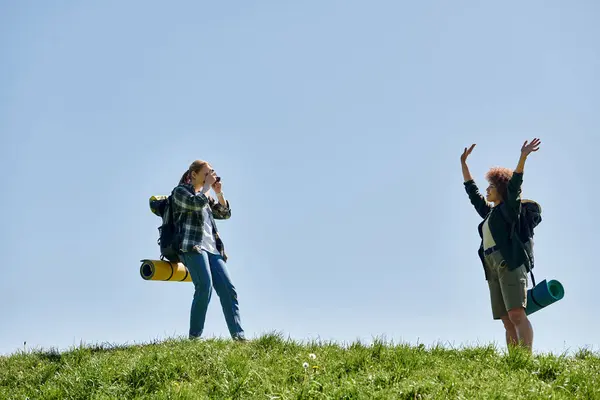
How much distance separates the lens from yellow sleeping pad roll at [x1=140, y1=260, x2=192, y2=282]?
912cm

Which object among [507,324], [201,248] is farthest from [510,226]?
[201,248]

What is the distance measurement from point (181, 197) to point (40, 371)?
2689 millimetres

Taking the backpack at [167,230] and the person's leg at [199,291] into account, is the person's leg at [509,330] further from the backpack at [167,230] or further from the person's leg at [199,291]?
the backpack at [167,230]

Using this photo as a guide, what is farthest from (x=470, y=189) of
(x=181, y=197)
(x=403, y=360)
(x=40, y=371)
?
(x=40, y=371)

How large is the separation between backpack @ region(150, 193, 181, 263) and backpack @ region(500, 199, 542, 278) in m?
4.22

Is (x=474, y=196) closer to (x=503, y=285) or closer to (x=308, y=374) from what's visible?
(x=503, y=285)

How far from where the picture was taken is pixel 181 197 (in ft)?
29.8

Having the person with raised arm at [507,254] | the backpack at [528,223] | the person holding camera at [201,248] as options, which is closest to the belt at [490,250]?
the person with raised arm at [507,254]

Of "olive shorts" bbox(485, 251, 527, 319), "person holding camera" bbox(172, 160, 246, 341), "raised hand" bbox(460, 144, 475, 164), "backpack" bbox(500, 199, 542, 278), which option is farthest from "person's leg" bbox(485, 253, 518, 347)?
"person holding camera" bbox(172, 160, 246, 341)

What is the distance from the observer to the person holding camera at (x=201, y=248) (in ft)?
28.9

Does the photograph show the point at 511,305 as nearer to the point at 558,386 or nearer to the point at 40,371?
the point at 558,386

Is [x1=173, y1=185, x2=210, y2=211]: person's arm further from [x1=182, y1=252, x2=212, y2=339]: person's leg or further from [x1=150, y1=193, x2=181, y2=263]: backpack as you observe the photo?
[x1=182, y1=252, x2=212, y2=339]: person's leg

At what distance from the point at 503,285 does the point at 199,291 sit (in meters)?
3.73

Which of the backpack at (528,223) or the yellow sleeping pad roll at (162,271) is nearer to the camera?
the backpack at (528,223)
